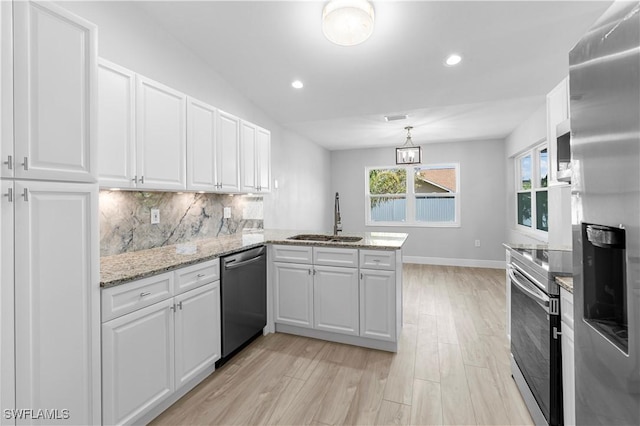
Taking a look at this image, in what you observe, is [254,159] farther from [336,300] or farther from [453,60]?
[453,60]

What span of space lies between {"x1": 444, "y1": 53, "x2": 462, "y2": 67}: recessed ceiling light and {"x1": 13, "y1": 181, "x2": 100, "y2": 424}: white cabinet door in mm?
2907

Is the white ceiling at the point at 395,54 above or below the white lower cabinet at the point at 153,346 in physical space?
above

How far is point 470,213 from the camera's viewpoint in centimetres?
584

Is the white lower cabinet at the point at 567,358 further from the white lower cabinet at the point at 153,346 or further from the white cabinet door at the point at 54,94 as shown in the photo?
the white cabinet door at the point at 54,94

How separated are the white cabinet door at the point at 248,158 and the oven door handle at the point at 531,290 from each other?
8.03 feet

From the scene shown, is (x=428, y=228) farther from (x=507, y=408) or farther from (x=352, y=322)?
(x=507, y=408)

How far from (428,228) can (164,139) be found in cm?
531

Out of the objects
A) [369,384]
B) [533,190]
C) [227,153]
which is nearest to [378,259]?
[369,384]

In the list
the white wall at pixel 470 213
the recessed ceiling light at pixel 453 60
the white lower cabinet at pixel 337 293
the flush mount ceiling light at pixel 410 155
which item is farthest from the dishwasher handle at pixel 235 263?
the white wall at pixel 470 213

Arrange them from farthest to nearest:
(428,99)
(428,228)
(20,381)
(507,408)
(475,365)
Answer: (428,228), (428,99), (475,365), (507,408), (20,381)

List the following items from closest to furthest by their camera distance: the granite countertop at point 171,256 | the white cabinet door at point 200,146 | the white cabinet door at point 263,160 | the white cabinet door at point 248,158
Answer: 1. the granite countertop at point 171,256
2. the white cabinet door at point 200,146
3. the white cabinet door at point 248,158
4. the white cabinet door at point 263,160

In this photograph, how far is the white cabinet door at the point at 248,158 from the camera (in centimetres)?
298

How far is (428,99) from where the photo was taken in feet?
11.4

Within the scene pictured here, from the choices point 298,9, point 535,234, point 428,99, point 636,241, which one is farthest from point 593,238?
point 535,234
